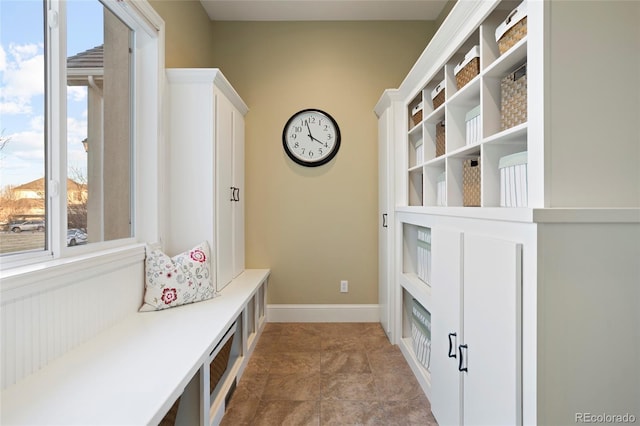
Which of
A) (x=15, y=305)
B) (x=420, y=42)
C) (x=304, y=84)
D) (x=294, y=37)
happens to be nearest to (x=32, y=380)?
(x=15, y=305)

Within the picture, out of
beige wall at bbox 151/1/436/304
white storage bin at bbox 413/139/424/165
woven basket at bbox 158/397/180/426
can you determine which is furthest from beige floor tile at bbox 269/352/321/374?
white storage bin at bbox 413/139/424/165

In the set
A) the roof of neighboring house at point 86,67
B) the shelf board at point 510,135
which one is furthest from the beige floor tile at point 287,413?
the roof of neighboring house at point 86,67

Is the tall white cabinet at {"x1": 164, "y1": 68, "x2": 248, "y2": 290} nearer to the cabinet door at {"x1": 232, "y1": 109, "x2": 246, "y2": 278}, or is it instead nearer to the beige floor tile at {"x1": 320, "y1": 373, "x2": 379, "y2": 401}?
the cabinet door at {"x1": 232, "y1": 109, "x2": 246, "y2": 278}

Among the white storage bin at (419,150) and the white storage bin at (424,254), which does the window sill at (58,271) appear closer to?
the white storage bin at (424,254)

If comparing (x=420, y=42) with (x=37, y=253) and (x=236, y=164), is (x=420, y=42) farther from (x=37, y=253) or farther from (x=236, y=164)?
(x=37, y=253)

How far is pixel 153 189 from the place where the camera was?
2191 mm

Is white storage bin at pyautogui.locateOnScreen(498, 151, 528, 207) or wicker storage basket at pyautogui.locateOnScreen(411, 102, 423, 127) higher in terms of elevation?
wicker storage basket at pyautogui.locateOnScreen(411, 102, 423, 127)

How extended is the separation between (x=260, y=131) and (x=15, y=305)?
252cm

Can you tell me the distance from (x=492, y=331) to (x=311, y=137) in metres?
2.53

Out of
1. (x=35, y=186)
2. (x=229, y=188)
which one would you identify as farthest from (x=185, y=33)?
(x=35, y=186)

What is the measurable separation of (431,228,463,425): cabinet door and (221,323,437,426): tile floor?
239 millimetres

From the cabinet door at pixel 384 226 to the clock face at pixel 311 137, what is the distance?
1.56ft

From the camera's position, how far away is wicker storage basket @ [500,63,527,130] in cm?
134

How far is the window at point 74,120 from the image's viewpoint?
4.36ft
